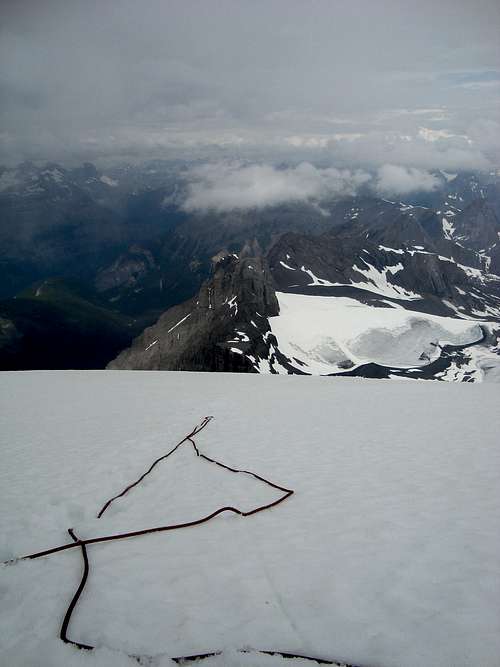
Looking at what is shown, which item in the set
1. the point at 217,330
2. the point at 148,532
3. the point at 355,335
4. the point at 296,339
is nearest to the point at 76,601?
the point at 148,532

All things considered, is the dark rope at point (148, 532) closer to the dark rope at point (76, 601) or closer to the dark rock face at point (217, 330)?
the dark rope at point (76, 601)

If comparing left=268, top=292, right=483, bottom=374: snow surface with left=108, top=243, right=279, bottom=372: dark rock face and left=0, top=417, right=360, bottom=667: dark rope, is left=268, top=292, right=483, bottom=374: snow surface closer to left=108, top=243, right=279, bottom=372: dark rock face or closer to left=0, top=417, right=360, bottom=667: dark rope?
left=108, top=243, right=279, bottom=372: dark rock face

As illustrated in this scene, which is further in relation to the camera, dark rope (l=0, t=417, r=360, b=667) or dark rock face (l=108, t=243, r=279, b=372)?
dark rock face (l=108, t=243, r=279, b=372)

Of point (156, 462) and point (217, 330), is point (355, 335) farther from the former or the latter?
point (156, 462)

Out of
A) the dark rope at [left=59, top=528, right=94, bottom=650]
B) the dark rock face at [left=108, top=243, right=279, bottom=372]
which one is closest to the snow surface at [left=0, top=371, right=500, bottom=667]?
the dark rope at [left=59, top=528, right=94, bottom=650]

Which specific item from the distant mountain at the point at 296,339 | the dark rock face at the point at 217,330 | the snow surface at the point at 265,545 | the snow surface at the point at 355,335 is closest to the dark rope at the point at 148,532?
the snow surface at the point at 265,545
